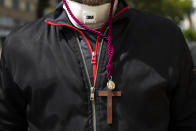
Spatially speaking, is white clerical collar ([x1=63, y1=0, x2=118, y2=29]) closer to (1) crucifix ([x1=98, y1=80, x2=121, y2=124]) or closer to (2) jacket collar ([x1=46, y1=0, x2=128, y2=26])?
(2) jacket collar ([x1=46, y1=0, x2=128, y2=26])

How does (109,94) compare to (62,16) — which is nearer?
(109,94)

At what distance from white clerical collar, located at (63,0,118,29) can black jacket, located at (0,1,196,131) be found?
69 millimetres

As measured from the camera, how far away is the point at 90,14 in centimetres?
146

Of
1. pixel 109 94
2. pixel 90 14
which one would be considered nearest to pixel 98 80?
pixel 109 94

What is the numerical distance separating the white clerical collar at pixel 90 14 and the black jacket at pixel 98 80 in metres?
0.07

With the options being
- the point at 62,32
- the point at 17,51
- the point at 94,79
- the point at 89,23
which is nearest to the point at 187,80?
the point at 94,79

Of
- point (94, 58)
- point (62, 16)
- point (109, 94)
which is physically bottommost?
point (109, 94)

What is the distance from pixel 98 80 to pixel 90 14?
14.1 inches

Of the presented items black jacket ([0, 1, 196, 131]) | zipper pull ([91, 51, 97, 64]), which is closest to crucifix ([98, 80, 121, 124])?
black jacket ([0, 1, 196, 131])

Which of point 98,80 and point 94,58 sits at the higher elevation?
point 94,58

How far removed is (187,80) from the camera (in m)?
1.49

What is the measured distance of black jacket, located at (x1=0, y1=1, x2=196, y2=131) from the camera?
4.60 ft

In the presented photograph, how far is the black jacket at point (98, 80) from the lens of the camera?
1.40 m

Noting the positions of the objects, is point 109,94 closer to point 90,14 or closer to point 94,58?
point 94,58
